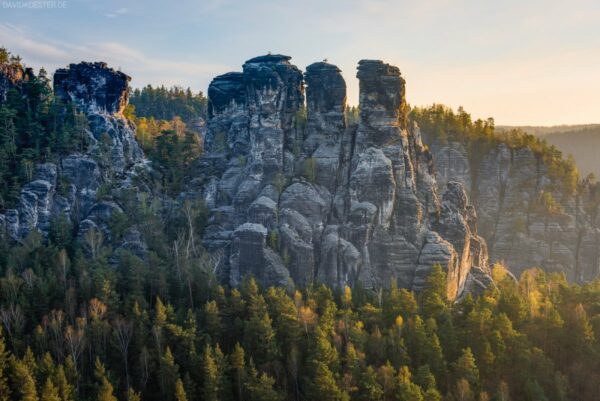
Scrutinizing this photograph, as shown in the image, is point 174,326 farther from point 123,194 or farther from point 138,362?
point 123,194

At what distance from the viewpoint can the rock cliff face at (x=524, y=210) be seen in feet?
286

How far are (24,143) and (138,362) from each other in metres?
40.7

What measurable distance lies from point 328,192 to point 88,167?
105 ft

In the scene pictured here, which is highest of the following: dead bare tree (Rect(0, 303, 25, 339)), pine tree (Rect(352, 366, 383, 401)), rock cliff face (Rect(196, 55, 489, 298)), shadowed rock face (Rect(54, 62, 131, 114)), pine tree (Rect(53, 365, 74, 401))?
shadowed rock face (Rect(54, 62, 131, 114))

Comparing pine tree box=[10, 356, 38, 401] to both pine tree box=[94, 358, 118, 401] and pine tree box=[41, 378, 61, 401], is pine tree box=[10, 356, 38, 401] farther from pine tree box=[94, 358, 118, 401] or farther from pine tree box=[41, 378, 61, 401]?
pine tree box=[94, 358, 118, 401]

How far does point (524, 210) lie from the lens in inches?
3575

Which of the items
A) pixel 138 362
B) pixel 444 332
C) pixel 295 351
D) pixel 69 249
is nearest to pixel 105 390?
pixel 138 362

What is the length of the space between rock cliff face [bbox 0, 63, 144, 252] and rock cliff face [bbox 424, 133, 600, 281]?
179 ft

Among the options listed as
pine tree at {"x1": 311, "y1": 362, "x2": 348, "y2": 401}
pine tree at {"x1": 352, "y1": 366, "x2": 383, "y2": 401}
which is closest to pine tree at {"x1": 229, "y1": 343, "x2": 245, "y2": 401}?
pine tree at {"x1": 311, "y1": 362, "x2": 348, "y2": 401}

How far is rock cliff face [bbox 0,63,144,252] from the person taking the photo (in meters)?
64.6

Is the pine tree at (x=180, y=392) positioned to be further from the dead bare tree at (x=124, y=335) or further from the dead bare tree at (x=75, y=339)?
the dead bare tree at (x=75, y=339)

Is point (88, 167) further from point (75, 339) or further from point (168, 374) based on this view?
point (168, 374)

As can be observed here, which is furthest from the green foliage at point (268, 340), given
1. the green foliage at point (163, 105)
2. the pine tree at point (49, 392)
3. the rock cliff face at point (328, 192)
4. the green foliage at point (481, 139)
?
the green foliage at point (163, 105)

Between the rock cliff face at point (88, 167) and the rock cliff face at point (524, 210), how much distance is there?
2144 inches
